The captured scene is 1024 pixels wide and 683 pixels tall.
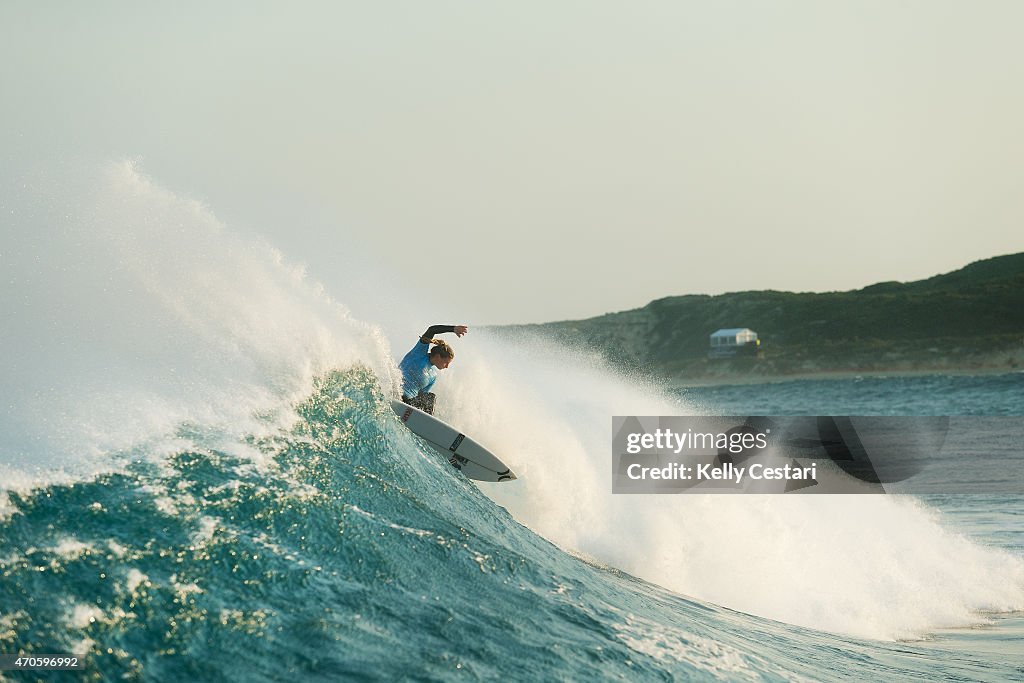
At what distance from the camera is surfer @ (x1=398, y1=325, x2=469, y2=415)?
10.9 m

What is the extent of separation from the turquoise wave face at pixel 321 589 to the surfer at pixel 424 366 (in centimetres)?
219

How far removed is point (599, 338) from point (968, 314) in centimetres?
4855

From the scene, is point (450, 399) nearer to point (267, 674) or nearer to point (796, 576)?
point (796, 576)

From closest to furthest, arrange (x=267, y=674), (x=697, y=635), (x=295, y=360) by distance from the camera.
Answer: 1. (x=267, y=674)
2. (x=697, y=635)
3. (x=295, y=360)

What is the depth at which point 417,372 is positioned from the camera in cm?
1105

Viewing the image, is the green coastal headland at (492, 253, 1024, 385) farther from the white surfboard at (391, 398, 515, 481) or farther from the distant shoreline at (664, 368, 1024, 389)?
the white surfboard at (391, 398, 515, 481)

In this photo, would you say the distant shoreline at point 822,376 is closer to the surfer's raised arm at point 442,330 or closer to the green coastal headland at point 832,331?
the green coastal headland at point 832,331

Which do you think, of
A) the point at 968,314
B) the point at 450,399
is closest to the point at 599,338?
the point at 968,314

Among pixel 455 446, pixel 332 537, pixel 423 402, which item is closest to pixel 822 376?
pixel 423 402

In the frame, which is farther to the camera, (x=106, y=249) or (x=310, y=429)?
(x=106, y=249)

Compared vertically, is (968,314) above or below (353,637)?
above

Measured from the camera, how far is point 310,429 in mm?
8352

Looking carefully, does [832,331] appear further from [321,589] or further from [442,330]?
[321,589]

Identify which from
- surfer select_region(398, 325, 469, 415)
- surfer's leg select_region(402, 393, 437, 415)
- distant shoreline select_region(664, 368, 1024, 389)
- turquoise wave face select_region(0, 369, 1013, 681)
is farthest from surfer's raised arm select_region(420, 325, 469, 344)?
distant shoreline select_region(664, 368, 1024, 389)
